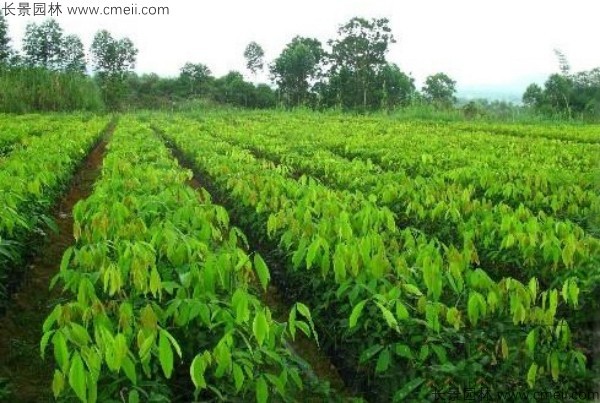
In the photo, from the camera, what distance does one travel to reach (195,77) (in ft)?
186

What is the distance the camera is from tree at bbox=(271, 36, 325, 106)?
50281mm

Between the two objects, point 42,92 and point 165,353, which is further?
point 42,92

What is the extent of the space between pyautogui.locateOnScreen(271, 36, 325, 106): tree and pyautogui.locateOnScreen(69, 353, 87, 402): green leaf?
160ft

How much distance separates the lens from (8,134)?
37.8 feet

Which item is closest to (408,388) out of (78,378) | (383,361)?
(383,361)

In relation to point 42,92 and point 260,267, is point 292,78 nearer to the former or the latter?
point 42,92

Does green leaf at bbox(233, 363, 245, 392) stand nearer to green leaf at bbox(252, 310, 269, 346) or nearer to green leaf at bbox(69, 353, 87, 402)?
green leaf at bbox(252, 310, 269, 346)

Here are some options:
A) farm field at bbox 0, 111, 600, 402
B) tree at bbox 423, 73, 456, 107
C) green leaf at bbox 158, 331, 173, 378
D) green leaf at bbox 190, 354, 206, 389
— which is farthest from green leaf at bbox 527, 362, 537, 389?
tree at bbox 423, 73, 456, 107

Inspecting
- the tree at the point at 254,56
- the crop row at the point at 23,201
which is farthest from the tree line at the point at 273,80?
the crop row at the point at 23,201

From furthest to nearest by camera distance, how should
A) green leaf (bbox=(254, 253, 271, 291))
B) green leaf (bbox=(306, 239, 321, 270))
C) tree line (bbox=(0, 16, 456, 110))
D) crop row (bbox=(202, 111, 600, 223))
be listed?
tree line (bbox=(0, 16, 456, 110)) < crop row (bbox=(202, 111, 600, 223)) < green leaf (bbox=(306, 239, 321, 270)) < green leaf (bbox=(254, 253, 271, 291))

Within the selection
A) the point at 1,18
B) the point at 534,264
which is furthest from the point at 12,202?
the point at 1,18

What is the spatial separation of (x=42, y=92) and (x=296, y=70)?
86.4 feet

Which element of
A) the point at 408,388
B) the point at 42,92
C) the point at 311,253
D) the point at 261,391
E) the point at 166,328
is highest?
the point at 42,92

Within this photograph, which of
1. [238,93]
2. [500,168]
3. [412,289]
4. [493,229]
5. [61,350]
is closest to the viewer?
[61,350]
